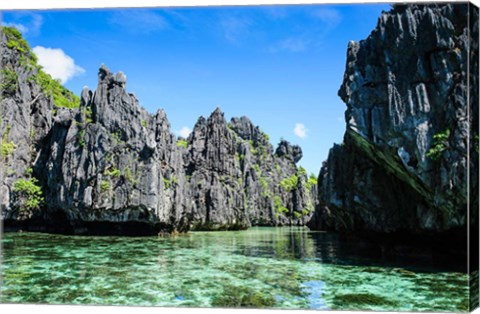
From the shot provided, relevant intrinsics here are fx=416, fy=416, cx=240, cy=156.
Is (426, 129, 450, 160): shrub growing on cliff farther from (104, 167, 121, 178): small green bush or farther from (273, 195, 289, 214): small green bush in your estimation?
(273, 195, 289, 214): small green bush

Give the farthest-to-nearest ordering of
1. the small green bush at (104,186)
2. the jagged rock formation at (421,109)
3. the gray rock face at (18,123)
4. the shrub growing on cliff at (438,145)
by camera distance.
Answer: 1. the small green bush at (104,186)
2. the gray rock face at (18,123)
3. the shrub growing on cliff at (438,145)
4. the jagged rock formation at (421,109)

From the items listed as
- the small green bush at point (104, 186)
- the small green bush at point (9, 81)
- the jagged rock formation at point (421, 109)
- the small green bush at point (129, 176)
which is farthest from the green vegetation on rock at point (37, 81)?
the jagged rock formation at point (421, 109)

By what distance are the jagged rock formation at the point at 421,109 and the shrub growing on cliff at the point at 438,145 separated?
27 mm

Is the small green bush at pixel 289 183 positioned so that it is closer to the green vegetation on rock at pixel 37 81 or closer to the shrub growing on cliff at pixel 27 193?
the green vegetation on rock at pixel 37 81

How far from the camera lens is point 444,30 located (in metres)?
10.4

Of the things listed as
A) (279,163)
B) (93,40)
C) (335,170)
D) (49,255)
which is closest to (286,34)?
(93,40)

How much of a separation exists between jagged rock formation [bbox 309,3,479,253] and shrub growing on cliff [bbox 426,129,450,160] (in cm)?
3

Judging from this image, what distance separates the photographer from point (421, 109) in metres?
11.7

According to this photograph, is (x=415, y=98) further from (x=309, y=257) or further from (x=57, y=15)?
(x=57, y=15)

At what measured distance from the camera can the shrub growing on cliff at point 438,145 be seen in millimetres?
10859

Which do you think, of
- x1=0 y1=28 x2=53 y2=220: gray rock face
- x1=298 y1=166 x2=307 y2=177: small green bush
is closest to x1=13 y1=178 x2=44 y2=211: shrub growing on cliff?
x1=0 y1=28 x2=53 y2=220: gray rock face

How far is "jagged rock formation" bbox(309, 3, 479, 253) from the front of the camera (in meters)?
9.21

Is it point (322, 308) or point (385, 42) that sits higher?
point (385, 42)

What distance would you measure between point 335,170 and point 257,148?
1843 inches
